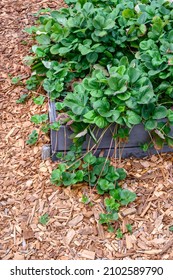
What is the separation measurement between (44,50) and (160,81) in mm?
779

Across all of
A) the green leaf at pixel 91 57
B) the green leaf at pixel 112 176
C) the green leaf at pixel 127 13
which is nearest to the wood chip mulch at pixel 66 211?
the green leaf at pixel 112 176

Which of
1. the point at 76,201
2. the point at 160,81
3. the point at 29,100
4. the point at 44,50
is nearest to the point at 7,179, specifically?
the point at 76,201

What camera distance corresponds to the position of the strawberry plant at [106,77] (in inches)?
88.3

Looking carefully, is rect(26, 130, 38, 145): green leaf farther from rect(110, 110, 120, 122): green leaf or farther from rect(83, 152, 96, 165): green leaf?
rect(110, 110, 120, 122): green leaf

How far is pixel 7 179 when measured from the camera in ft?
7.98

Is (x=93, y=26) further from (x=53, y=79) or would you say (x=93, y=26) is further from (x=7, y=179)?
(x=7, y=179)

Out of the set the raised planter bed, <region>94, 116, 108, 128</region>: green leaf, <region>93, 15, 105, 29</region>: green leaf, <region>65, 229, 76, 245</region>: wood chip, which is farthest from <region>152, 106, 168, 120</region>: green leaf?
<region>65, 229, 76, 245</region>: wood chip

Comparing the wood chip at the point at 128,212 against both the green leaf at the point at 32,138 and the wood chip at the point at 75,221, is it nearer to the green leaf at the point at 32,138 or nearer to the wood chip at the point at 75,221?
the wood chip at the point at 75,221

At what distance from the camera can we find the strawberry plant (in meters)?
2.24

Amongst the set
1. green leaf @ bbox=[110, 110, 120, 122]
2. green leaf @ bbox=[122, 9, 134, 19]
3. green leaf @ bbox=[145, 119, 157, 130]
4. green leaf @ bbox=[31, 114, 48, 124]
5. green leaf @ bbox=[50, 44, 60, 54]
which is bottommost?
green leaf @ bbox=[31, 114, 48, 124]

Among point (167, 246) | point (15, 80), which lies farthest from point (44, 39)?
point (167, 246)

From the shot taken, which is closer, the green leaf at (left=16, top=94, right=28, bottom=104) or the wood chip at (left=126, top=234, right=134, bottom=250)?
the wood chip at (left=126, top=234, right=134, bottom=250)

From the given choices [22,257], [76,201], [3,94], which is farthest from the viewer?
[3,94]

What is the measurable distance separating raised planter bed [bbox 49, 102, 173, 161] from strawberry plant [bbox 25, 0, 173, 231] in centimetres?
4
